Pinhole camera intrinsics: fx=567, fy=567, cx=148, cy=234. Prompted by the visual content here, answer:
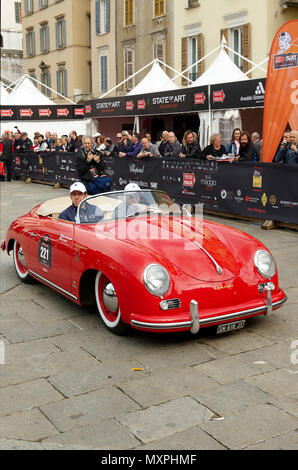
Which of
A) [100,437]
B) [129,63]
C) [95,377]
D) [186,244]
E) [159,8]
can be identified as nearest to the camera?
[100,437]

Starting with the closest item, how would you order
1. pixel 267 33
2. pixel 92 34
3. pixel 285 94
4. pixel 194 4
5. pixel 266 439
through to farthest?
pixel 266 439, pixel 285 94, pixel 267 33, pixel 194 4, pixel 92 34

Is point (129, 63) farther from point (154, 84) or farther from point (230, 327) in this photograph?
point (230, 327)

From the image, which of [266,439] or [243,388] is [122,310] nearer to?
[243,388]

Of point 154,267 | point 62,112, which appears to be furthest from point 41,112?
point 154,267

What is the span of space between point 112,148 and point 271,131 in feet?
19.1

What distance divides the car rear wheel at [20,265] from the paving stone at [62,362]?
2378mm

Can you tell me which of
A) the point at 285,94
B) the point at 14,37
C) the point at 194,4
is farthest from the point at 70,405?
the point at 14,37

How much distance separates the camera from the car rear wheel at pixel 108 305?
5176 mm

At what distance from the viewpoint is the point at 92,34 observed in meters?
35.7

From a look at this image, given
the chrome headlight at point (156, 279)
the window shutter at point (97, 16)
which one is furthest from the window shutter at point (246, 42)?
the chrome headlight at point (156, 279)

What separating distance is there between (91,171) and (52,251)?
185 inches

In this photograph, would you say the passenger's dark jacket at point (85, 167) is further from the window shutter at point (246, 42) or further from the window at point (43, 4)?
the window at point (43, 4)

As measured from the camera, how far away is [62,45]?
129 ft

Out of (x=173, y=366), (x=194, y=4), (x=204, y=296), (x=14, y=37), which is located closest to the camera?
(x=173, y=366)
